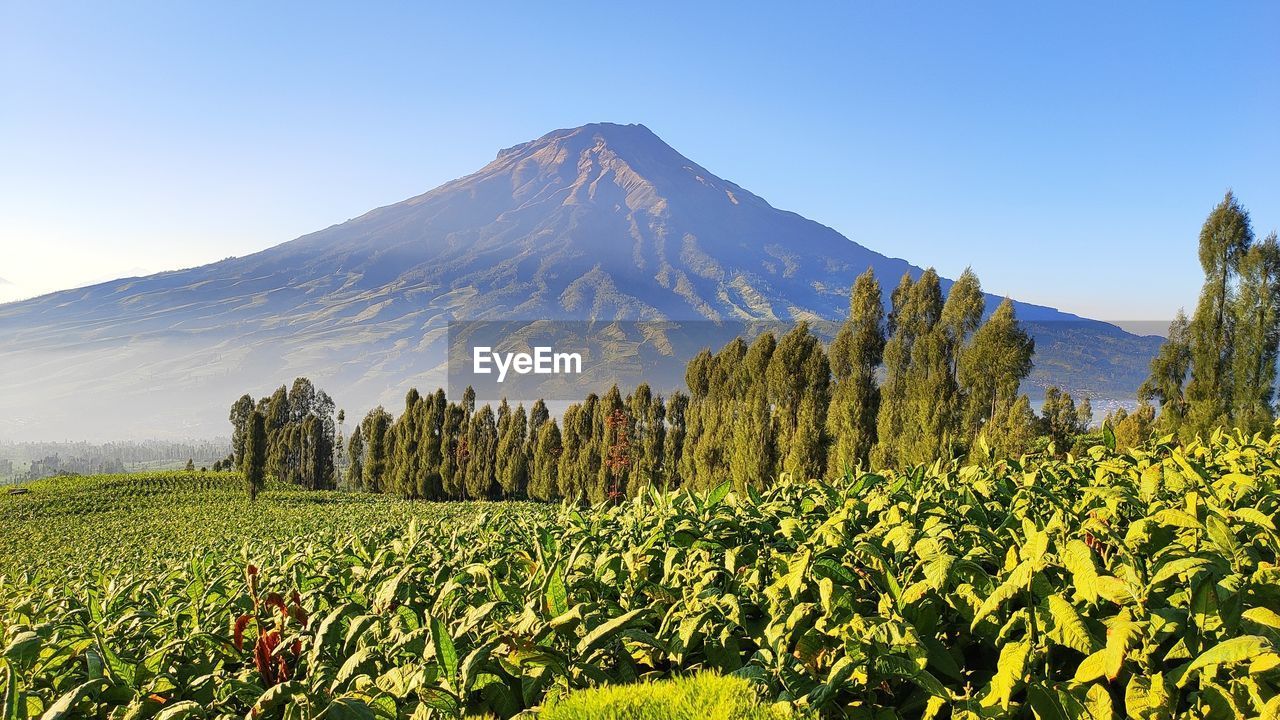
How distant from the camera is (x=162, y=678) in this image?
5.17 feet

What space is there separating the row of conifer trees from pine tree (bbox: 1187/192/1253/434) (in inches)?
147

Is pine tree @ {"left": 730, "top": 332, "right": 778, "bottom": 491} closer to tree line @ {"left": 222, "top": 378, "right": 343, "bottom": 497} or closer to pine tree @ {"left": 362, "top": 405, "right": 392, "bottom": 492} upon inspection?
pine tree @ {"left": 362, "top": 405, "right": 392, "bottom": 492}

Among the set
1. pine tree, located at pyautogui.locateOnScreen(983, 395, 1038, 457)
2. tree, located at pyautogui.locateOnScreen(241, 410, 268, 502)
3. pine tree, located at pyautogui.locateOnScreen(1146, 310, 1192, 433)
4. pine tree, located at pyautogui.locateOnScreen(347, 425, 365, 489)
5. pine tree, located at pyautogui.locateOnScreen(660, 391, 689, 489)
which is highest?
pine tree, located at pyautogui.locateOnScreen(1146, 310, 1192, 433)

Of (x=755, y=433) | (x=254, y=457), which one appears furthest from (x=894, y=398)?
(x=254, y=457)

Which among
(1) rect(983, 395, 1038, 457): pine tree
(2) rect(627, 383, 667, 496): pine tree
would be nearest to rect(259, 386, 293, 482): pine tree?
(2) rect(627, 383, 667, 496): pine tree

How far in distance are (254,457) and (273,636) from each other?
4509 centimetres

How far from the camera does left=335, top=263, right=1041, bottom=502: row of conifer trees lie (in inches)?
730

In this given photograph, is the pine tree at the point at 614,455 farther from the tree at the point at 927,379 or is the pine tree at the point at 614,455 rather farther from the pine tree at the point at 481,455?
the tree at the point at 927,379

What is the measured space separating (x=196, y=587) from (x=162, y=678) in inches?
36.5

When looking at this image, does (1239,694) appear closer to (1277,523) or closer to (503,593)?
(1277,523)

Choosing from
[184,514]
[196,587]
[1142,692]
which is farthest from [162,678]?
[184,514]

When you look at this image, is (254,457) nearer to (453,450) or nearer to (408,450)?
(408,450)

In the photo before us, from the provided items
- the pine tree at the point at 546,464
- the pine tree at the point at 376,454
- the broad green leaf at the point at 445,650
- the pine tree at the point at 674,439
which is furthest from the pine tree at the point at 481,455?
the broad green leaf at the point at 445,650

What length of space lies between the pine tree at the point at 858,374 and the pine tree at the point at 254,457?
33397 millimetres
